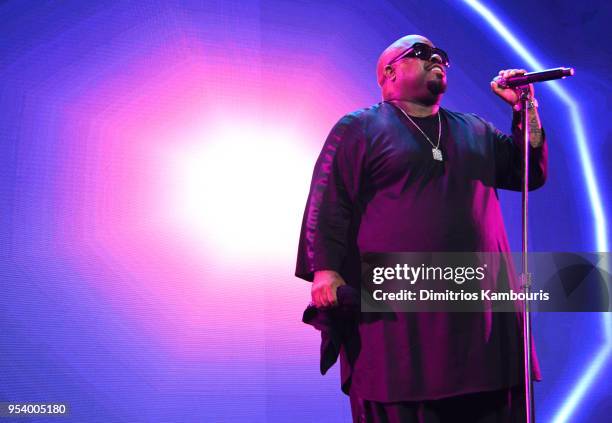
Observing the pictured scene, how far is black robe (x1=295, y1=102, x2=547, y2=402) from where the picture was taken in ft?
6.87

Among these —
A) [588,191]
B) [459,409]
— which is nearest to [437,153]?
[459,409]

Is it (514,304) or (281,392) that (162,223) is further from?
(514,304)

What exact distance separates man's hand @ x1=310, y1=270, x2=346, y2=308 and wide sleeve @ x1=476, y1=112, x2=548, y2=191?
0.70 m

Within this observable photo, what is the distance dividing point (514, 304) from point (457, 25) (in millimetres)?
1949

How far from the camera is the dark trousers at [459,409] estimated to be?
6.85 feet

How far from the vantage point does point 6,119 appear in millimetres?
3047

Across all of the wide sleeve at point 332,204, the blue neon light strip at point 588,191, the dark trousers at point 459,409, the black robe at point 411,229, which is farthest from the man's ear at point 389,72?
the blue neon light strip at point 588,191

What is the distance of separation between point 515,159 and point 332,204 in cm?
69

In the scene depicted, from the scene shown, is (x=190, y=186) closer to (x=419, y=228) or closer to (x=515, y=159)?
(x=419, y=228)

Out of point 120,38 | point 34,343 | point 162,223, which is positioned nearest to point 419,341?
point 162,223

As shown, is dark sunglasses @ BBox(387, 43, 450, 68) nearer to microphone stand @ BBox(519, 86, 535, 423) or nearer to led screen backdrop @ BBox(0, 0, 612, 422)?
microphone stand @ BBox(519, 86, 535, 423)

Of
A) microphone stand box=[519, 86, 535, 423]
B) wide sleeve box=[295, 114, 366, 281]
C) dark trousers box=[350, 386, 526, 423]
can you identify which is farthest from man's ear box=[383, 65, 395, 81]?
dark trousers box=[350, 386, 526, 423]

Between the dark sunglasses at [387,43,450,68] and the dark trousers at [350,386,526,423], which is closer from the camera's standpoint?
the dark trousers at [350,386,526,423]

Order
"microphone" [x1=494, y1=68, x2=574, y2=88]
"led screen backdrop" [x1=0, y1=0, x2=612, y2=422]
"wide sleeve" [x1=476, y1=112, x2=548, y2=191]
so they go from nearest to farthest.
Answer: "microphone" [x1=494, y1=68, x2=574, y2=88] < "wide sleeve" [x1=476, y1=112, x2=548, y2=191] < "led screen backdrop" [x1=0, y1=0, x2=612, y2=422]
